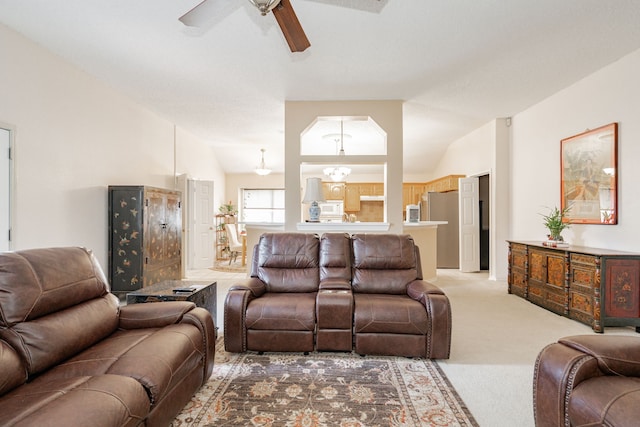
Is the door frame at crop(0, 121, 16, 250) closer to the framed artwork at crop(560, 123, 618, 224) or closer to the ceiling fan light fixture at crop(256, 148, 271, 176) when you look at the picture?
the ceiling fan light fixture at crop(256, 148, 271, 176)

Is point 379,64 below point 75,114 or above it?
above

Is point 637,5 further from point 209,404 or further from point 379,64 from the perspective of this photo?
point 209,404

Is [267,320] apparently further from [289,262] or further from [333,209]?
[333,209]

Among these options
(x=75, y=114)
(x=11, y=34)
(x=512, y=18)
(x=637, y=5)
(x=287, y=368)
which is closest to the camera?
(x=287, y=368)

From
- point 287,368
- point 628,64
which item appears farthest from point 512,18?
point 287,368

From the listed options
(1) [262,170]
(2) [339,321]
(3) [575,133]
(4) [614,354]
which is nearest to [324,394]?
(2) [339,321]

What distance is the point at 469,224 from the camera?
6516 mm

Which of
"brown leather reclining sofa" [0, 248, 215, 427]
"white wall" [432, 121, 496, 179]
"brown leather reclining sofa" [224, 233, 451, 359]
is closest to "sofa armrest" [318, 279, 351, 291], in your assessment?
"brown leather reclining sofa" [224, 233, 451, 359]

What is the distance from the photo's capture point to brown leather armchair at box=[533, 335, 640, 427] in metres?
1.18

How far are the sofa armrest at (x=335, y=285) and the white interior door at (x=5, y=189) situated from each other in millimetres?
3010

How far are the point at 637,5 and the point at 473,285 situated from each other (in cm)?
405

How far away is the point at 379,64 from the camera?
3557mm

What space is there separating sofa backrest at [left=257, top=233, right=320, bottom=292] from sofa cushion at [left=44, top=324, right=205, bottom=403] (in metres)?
1.12

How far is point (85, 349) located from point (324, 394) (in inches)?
56.5
